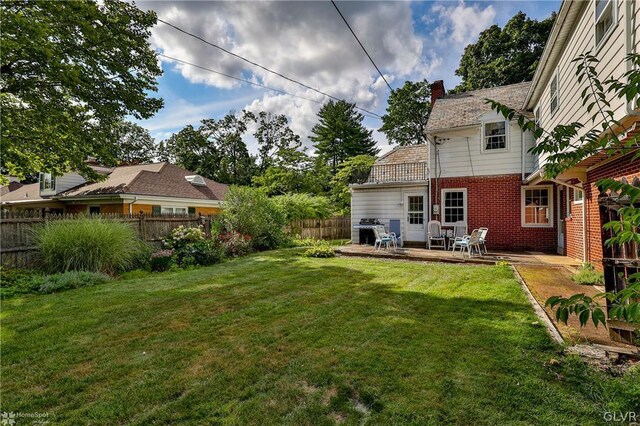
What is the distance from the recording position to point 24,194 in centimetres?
2267

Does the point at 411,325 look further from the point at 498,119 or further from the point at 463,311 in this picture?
the point at 498,119

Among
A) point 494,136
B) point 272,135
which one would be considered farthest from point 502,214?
point 272,135

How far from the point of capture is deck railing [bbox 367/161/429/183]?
44.1 ft

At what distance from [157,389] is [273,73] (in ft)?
32.8

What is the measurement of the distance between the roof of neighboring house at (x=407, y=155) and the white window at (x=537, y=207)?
4685 mm

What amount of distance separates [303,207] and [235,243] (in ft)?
23.2

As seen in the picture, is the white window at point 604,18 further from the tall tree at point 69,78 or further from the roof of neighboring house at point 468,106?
the tall tree at point 69,78

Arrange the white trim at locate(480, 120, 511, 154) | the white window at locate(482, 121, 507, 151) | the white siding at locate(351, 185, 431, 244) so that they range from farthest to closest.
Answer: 1. the white siding at locate(351, 185, 431, 244)
2. the white window at locate(482, 121, 507, 151)
3. the white trim at locate(480, 120, 511, 154)

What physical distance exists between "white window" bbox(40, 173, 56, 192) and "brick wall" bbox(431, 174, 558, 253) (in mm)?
23677

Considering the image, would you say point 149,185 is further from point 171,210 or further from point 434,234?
point 434,234

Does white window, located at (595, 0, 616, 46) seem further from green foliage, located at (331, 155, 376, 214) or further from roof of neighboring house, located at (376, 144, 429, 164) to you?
green foliage, located at (331, 155, 376, 214)

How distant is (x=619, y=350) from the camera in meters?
3.00

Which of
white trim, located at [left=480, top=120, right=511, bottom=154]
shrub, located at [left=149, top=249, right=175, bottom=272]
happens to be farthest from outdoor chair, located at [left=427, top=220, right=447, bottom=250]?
shrub, located at [left=149, top=249, right=175, bottom=272]

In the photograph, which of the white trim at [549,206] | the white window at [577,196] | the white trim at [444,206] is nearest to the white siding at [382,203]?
the white trim at [444,206]
